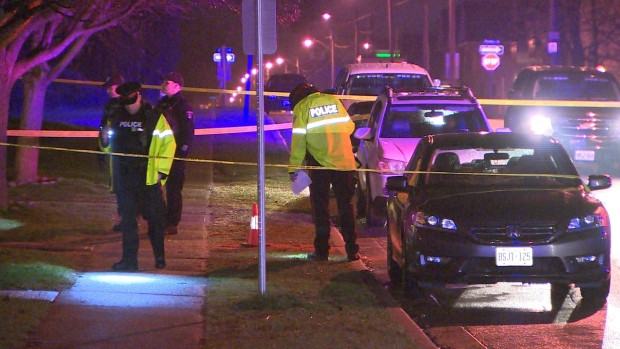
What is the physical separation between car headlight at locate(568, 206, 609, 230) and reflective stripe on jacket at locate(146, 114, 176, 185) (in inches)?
151

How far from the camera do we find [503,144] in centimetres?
960

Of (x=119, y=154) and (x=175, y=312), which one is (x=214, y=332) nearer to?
(x=175, y=312)

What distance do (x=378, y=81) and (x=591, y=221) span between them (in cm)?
1183

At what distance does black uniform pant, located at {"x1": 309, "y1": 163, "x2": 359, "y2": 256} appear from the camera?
10.7 m

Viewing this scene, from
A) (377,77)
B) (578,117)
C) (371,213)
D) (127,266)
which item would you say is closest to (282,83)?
(377,77)

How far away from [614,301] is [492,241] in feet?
5.09

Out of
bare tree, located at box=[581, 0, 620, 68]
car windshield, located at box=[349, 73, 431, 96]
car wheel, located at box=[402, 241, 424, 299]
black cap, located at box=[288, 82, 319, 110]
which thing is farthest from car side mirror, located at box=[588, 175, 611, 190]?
bare tree, located at box=[581, 0, 620, 68]

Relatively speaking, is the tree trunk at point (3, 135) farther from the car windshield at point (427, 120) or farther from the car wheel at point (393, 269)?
the car wheel at point (393, 269)

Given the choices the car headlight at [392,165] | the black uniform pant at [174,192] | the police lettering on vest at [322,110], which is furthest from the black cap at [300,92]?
the car headlight at [392,165]

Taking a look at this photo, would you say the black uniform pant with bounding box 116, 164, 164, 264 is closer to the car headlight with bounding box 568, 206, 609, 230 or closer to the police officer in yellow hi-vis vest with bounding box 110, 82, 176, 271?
the police officer in yellow hi-vis vest with bounding box 110, 82, 176, 271

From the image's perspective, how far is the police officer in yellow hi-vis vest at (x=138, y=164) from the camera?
9.65 meters

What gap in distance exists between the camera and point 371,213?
13414 millimetres

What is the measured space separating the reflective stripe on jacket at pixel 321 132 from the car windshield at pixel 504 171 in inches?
50.0

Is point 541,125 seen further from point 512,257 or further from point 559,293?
point 512,257
